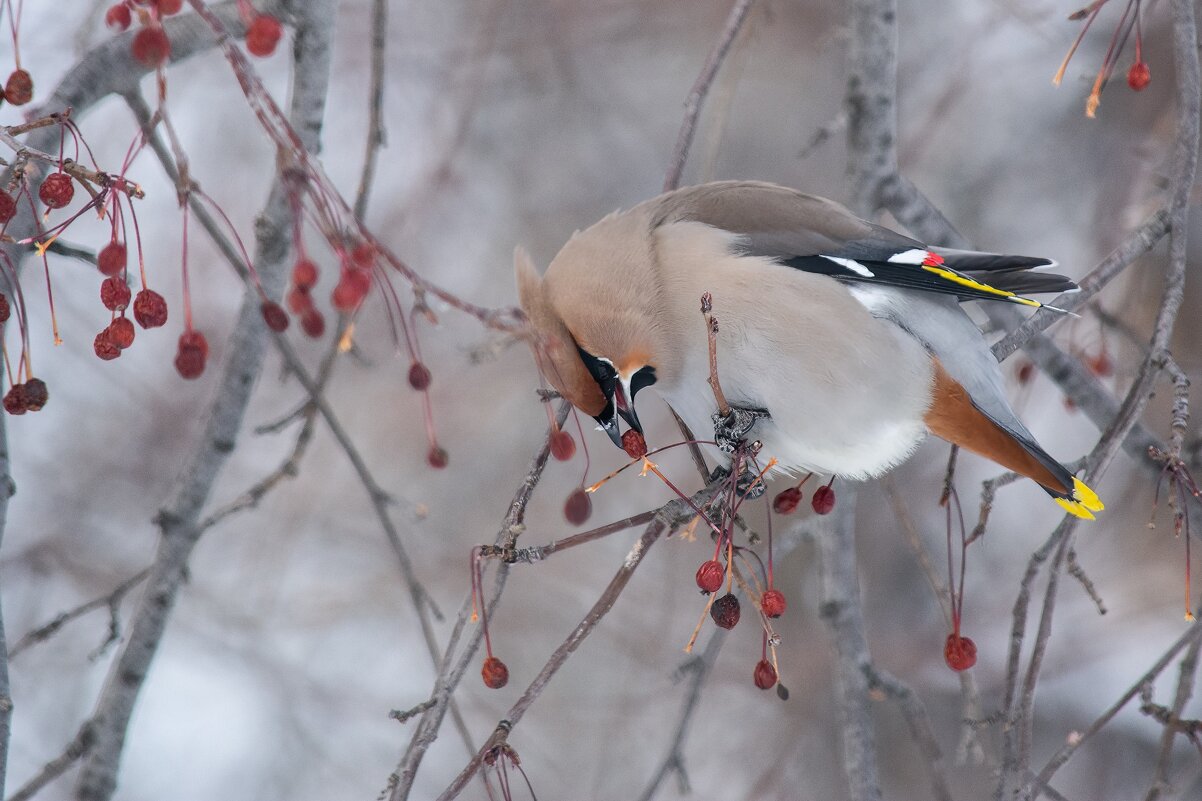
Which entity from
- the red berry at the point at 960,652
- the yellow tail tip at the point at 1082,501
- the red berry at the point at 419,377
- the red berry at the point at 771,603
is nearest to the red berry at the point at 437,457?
the red berry at the point at 419,377

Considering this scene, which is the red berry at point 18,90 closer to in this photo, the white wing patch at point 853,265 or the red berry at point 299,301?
the red berry at point 299,301

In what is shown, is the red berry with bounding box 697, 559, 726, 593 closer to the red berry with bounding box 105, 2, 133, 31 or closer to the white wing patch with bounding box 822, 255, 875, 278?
the white wing patch with bounding box 822, 255, 875, 278

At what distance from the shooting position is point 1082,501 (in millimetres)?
2461

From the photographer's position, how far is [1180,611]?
5.21 m

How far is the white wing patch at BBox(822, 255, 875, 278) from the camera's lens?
2941 millimetres

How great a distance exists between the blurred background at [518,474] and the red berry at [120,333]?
334 cm

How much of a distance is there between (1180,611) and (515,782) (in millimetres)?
3566

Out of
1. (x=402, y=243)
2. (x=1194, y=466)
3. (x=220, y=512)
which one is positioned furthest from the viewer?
(x=402, y=243)

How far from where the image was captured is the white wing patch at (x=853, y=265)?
2.94 meters

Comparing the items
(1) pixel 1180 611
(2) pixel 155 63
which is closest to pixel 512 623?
(1) pixel 1180 611

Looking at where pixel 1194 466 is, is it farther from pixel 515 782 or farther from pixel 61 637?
pixel 61 637

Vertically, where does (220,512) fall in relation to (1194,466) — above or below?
below

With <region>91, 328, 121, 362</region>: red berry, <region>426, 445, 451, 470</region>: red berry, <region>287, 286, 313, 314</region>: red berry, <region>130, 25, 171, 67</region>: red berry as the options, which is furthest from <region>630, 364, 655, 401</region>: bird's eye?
<region>130, 25, 171, 67</region>: red berry

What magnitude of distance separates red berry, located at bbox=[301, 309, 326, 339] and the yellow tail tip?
5.06ft
